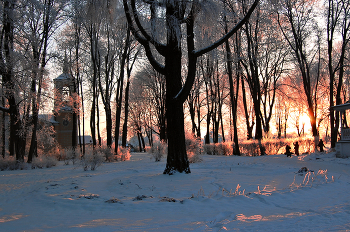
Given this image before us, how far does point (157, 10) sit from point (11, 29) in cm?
905

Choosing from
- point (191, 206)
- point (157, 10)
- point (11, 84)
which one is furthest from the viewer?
point (11, 84)

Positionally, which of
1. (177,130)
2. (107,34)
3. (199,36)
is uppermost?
(107,34)

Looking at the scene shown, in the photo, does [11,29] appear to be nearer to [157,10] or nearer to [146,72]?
[157,10]

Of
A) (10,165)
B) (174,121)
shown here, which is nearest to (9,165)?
(10,165)

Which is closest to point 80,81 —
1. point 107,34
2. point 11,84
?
point 107,34

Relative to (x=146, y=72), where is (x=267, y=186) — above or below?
below

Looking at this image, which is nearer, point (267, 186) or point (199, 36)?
point (267, 186)

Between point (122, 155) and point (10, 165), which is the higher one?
point (10, 165)

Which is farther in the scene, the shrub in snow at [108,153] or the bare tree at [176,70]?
the shrub in snow at [108,153]

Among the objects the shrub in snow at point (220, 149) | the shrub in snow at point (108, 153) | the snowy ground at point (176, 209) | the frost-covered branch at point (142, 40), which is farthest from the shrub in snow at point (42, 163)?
the shrub in snow at point (220, 149)

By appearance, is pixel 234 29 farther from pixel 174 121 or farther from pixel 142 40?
pixel 174 121

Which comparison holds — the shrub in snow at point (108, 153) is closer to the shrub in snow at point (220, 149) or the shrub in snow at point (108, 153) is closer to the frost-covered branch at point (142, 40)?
the frost-covered branch at point (142, 40)

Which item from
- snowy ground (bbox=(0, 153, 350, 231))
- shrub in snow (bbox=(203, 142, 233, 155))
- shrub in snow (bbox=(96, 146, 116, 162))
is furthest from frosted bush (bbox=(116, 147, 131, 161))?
snowy ground (bbox=(0, 153, 350, 231))

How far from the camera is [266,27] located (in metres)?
20.1
